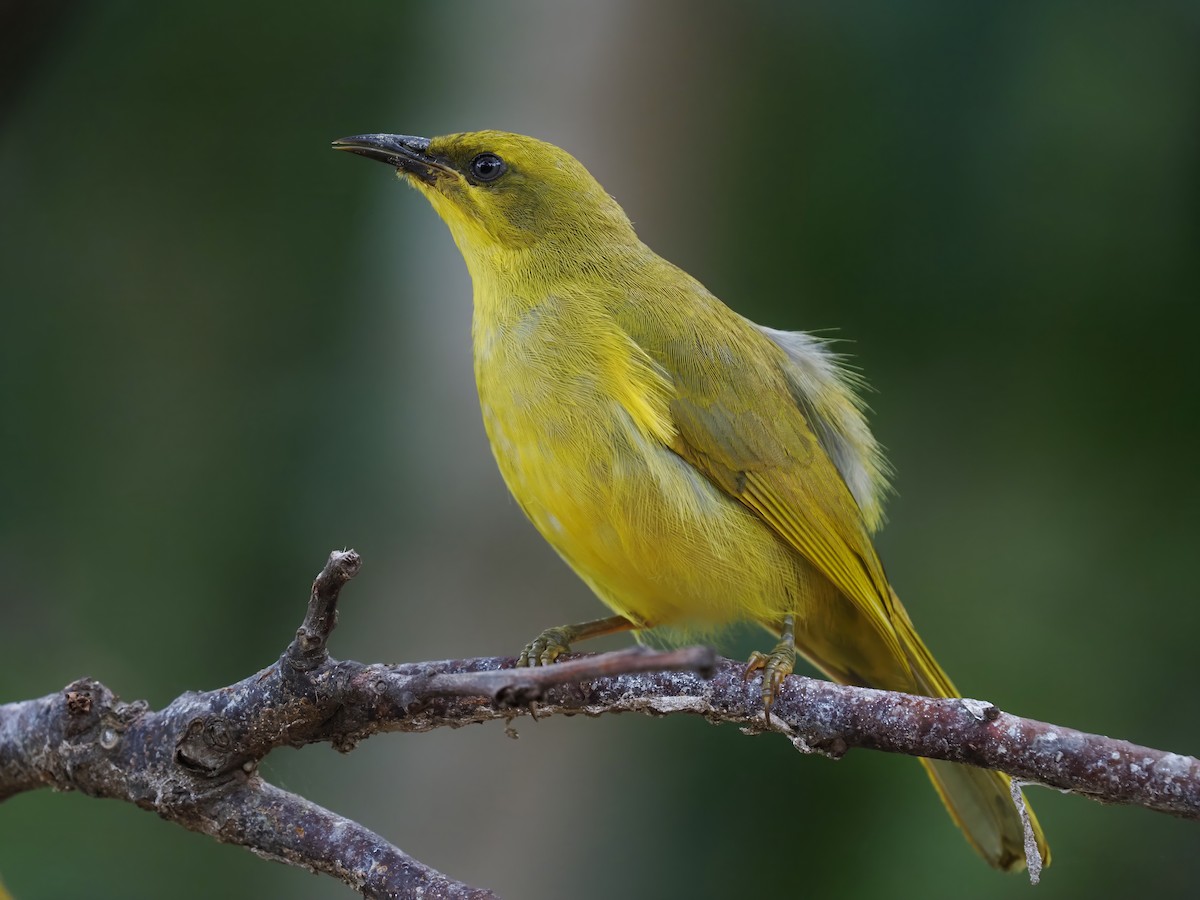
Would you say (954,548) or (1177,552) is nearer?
(1177,552)

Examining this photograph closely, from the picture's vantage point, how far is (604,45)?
16.6 ft

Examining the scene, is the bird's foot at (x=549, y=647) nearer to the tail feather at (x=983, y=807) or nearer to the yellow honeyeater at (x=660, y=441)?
the yellow honeyeater at (x=660, y=441)

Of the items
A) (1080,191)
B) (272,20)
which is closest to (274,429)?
(272,20)

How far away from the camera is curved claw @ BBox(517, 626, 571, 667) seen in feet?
10.2

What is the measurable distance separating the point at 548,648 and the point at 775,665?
2.67ft

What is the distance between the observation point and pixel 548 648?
3168 millimetres

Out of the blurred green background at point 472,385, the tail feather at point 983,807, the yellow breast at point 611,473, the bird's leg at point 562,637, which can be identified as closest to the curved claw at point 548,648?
the bird's leg at point 562,637

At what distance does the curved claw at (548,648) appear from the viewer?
10.2 feet

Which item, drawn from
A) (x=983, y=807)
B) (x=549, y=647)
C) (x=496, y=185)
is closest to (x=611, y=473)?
(x=549, y=647)

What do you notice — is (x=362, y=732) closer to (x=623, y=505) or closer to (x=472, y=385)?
(x=623, y=505)

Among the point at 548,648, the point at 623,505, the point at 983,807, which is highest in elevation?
the point at 623,505

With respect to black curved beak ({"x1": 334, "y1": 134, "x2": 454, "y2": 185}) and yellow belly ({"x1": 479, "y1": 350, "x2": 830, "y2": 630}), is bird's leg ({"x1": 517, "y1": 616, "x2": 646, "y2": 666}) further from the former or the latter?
black curved beak ({"x1": 334, "y1": 134, "x2": 454, "y2": 185})

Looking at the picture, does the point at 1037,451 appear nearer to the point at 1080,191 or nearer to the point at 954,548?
the point at 954,548

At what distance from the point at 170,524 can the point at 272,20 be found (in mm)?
2296
